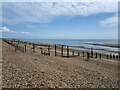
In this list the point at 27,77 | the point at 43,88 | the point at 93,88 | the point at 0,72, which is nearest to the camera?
the point at 43,88

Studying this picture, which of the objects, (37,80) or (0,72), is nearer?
(37,80)

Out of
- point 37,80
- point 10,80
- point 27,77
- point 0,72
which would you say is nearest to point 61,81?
point 37,80

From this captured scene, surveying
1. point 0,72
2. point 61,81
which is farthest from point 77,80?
point 0,72

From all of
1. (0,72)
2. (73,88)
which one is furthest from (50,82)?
(0,72)

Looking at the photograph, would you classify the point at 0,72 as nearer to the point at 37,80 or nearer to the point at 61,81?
the point at 37,80

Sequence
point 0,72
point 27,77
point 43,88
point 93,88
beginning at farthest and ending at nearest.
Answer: point 0,72
point 27,77
point 93,88
point 43,88

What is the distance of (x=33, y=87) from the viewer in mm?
9695

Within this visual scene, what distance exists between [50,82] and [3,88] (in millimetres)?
2610

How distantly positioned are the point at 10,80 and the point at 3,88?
1.21 m

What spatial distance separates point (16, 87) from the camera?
32.1 feet

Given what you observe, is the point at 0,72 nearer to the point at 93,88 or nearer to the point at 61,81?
the point at 61,81

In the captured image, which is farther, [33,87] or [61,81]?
[61,81]

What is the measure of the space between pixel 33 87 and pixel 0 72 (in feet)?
14.0

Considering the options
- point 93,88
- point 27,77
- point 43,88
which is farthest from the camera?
point 27,77
